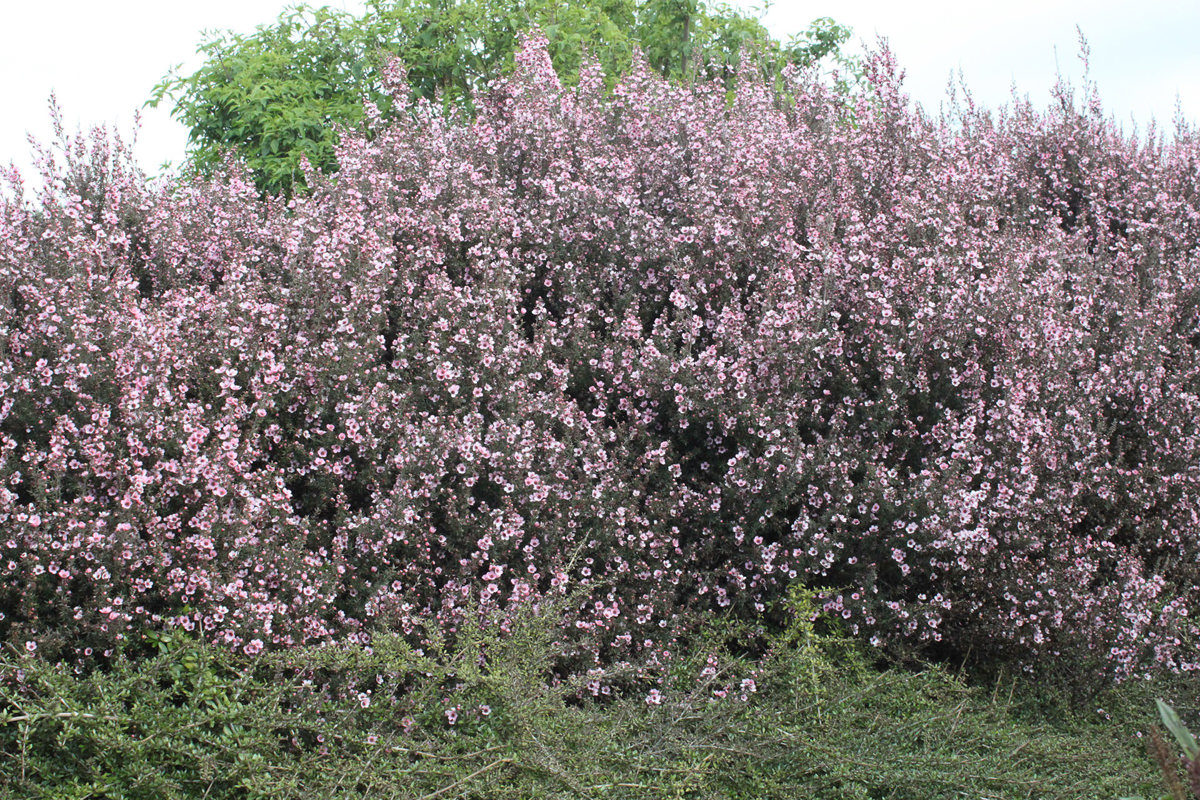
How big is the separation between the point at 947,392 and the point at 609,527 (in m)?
1.89

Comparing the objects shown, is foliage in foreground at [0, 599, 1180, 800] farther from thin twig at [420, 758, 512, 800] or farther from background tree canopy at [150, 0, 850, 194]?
background tree canopy at [150, 0, 850, 194]

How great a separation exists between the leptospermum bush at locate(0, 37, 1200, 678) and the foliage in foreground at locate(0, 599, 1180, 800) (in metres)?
0.25

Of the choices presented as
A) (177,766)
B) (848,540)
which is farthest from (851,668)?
(177,766)

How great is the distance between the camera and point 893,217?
19.6ft

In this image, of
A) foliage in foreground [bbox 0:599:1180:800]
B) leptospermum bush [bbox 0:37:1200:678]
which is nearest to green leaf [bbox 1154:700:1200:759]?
foliage in foreground [bbox 0:599:1180:800]

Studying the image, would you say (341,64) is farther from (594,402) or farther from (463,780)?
(463,780)

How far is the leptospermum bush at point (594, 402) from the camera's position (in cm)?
409

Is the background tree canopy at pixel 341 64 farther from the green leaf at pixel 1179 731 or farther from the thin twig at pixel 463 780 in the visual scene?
the green leaf at pixel 1179 731

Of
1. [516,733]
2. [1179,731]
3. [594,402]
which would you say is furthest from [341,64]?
[1179,731]

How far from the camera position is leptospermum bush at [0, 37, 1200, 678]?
4.09m

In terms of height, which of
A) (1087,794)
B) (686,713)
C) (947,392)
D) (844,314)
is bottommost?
(1087,794)

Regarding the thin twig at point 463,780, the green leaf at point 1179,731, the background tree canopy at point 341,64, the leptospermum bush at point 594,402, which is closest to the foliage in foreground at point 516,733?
the thin twig at point 463,780

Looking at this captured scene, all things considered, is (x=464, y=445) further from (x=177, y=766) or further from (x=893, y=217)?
Answer: (x=893, y=217)

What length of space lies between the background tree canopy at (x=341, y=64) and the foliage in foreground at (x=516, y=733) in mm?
7612
